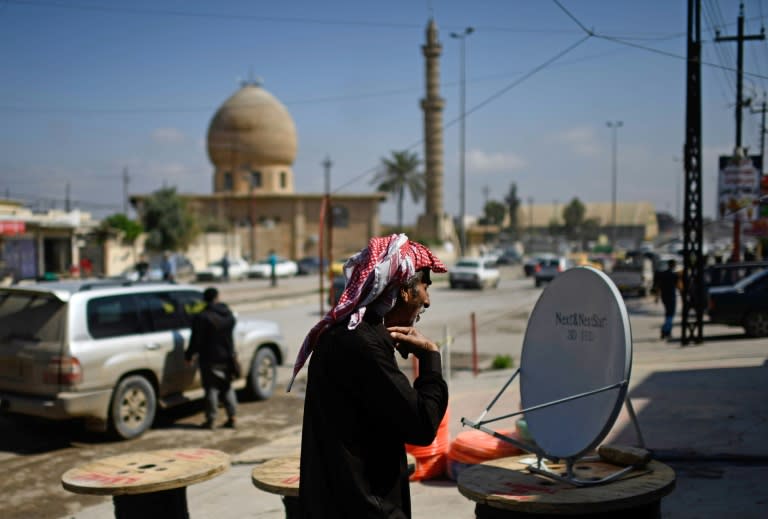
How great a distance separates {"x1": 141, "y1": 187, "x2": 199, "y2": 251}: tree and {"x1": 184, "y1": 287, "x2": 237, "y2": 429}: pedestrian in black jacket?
161 ft

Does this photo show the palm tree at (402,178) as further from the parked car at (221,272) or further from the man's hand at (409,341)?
the man's hand at (409,341)

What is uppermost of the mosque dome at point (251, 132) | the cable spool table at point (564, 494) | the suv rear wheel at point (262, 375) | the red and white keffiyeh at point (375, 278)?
the mosque dome at point (251, 132)

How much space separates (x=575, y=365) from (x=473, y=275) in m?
34.2

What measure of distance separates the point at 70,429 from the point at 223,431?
1.93 m

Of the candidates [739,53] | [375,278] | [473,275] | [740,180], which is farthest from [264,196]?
[375,278]

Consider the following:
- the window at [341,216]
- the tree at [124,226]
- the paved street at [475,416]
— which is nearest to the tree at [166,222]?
the tree at [124,226]

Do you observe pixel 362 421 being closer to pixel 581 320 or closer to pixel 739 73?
pixel 581 320

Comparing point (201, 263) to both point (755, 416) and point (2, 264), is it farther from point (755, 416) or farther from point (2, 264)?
point (755, 416)

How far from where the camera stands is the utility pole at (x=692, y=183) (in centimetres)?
1481

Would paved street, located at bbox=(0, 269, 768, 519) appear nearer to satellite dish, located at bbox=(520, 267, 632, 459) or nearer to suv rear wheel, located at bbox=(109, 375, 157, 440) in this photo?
suv rear wheel, located at bbox=(109, 375, 157, 440)

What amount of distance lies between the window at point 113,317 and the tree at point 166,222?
160 ft

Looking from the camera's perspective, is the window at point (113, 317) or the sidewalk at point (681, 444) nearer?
the sidewalk at point (681, 444)

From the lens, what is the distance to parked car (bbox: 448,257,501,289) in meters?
38.5

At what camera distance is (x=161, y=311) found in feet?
33.8
